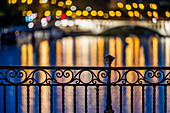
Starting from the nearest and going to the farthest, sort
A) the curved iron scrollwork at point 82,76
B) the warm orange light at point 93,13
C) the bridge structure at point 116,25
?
the curved iron scrollwork at point 82,76 → the bridge structure at point 116,25 → the warm orange light at point 93,13

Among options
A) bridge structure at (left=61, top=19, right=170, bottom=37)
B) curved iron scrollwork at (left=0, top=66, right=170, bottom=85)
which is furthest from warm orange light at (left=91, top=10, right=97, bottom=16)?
curved iron scrollwork at (left=0, top=66, right=170, bottom=85)

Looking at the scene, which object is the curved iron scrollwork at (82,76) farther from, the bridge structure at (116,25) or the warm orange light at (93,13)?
the warm orange light at (93,13)

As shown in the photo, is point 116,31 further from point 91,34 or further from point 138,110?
point 138,110

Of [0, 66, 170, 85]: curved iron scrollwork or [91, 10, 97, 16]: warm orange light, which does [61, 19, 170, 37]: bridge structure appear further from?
[0, 66, 170, 85]: curved iron scrollwork

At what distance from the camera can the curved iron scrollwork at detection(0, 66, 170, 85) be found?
22.4 ft

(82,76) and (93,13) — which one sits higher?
(93,13)

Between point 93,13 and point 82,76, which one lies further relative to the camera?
point 93,13

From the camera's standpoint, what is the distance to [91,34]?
51469 millimetres

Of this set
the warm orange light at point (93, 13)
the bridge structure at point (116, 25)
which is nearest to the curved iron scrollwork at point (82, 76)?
the bridge structure at point (116, 25)

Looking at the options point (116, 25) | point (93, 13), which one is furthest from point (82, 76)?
point (93, 13)

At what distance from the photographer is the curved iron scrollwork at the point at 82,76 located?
22.4 ft

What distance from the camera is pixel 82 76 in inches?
546

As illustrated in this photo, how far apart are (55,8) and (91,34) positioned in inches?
372

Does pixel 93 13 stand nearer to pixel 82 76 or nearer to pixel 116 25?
pixel 116 25
